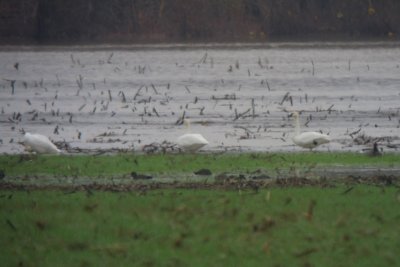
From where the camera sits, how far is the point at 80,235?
1041cm

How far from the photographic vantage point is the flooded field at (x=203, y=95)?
21513 mm

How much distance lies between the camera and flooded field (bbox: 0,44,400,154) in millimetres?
21513

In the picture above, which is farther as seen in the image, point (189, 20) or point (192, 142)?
point (189, 20)

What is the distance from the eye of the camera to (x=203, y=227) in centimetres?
1067

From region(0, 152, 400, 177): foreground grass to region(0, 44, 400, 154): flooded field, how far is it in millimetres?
1829

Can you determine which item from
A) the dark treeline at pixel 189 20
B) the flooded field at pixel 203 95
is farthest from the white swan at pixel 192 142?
the dark treeline at pixel 189 20

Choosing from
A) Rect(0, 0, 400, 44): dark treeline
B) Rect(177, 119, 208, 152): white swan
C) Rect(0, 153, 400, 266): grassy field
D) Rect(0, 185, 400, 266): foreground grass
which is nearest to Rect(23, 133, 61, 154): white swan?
Rect(177, 119, 208, 152): white swan

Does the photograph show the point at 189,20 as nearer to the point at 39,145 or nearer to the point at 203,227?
the point at 39,145

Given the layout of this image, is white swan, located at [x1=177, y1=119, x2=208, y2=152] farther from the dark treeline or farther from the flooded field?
the dark treeline

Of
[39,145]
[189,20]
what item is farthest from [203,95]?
[189,20]

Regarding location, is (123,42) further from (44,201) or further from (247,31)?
(44,201)

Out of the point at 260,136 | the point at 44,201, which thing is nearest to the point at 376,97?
the point at 260,136

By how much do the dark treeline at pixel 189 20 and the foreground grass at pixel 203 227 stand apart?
3686 cm

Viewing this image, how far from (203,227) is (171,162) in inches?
199
